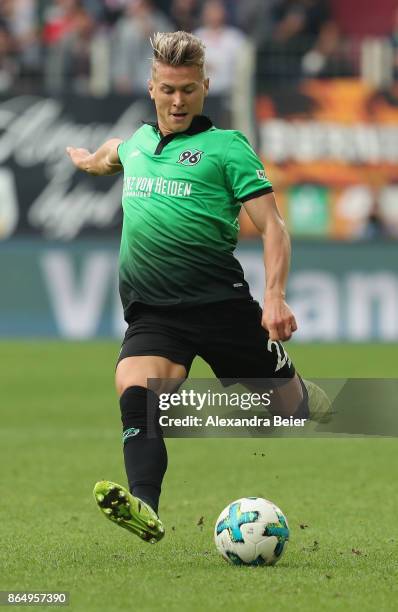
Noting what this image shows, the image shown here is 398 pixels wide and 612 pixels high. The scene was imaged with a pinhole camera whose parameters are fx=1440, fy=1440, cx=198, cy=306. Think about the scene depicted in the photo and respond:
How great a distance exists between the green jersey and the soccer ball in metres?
0.89

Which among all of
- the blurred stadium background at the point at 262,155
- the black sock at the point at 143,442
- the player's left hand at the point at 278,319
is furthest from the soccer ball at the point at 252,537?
the blurred stadium background at the point at 262,155

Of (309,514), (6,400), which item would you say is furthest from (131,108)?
(309,514)

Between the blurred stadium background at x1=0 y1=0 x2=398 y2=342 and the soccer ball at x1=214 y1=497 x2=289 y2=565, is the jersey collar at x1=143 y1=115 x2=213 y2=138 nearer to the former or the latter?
the soccer ball at x1=214 y1=497 x2=289 y2=565

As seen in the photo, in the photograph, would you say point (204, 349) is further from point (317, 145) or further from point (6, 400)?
point (317, 145)

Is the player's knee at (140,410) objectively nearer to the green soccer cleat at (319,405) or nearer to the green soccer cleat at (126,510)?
the green soccer cleat at (126,510)

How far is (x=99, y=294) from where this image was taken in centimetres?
1820

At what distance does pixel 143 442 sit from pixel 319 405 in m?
0.80

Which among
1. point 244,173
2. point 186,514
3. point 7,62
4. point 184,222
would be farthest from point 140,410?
point 7,62

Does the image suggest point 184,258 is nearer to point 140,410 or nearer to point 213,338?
point 213,338

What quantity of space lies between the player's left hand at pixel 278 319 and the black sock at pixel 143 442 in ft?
1.86

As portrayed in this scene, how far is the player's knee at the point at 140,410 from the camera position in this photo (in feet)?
18.7

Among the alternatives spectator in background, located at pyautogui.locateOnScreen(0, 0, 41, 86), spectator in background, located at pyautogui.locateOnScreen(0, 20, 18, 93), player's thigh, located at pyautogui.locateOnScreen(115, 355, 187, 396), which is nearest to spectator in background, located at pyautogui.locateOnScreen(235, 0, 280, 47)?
spectator in background, located at pyautogui.locateOnScreen(0, 0, 41, 86)

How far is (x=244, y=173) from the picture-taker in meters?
5.69

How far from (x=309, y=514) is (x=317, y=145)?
1193 cm
